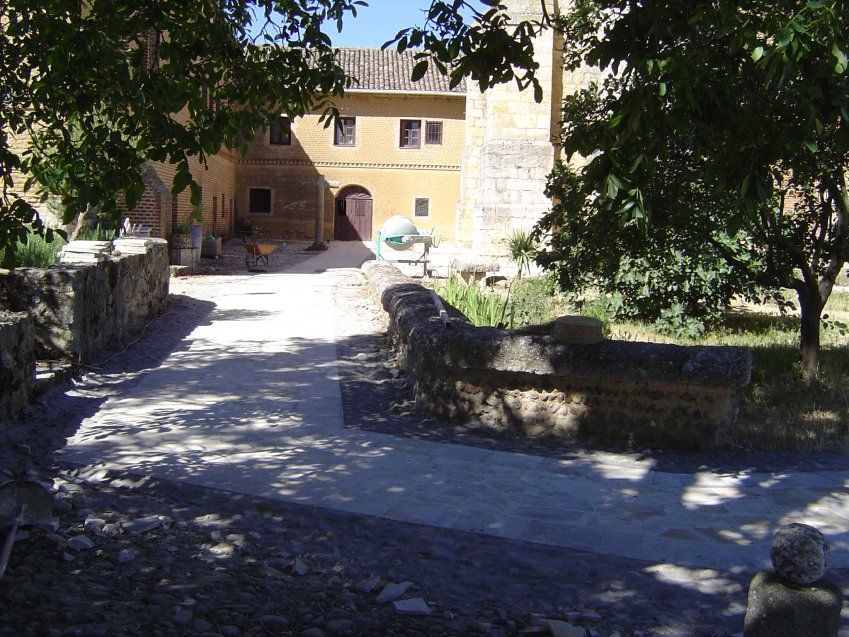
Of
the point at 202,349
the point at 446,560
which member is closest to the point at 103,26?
the point at 446,560

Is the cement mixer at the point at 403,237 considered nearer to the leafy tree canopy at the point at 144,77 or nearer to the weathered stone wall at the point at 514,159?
the weathered stone wall at the point at 514,159

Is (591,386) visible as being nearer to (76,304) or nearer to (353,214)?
(76,304)

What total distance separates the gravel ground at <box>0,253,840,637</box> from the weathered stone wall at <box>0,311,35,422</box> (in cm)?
87

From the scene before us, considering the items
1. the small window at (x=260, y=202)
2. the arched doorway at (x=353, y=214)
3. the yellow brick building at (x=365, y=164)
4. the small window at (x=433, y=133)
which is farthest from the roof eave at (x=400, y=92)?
the small window at (x=260, y=202)

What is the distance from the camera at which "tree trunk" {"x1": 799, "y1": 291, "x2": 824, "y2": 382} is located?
8.46 metres

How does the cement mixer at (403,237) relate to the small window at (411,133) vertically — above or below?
below

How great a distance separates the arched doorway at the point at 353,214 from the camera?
126ft

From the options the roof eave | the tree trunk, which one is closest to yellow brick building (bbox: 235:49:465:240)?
the roof eave

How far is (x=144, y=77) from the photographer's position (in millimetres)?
4375

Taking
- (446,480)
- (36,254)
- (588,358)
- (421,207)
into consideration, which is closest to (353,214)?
(421,207)

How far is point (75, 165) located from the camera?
4398 millimetres

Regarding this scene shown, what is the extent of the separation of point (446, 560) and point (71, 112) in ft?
10.8

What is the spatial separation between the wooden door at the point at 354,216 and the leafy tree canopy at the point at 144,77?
32469 millimetres

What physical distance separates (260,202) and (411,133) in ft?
24.1
